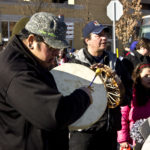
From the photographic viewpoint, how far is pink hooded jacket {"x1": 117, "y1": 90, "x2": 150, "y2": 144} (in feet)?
11.5

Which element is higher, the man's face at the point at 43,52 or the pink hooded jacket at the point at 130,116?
the man's face at the point at 43,52

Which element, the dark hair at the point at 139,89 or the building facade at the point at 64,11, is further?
the building facade at the point at 64,11

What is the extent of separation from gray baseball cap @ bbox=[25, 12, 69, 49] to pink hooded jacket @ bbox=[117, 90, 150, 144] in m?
2.03

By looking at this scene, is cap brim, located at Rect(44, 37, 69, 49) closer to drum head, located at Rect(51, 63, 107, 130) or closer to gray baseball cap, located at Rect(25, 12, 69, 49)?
gray baseball cap, located at Rect(25, 12, 69, 49)

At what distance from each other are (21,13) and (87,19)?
203 inches

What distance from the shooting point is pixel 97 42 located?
3.44 meters

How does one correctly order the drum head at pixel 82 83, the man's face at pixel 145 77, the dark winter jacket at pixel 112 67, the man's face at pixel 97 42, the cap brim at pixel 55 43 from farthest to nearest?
the man's face at pixel 145 77, the man's face at pixel 97 42, the dark winter jacket at pixel 112 67, the drum head at pixel 82 83, the cap brim at pixel 55 43

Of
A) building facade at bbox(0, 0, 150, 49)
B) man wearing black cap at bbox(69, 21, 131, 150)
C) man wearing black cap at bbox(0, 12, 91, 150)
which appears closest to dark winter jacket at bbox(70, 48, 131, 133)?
man wearing black cap at bbox(69, 21, 131, 150)

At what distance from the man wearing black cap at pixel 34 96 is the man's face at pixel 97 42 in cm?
162

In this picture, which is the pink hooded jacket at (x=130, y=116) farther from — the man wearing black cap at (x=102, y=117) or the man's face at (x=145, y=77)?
the man wearing black cap at (x=102, y=117)

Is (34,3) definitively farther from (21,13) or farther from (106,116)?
(106,116)

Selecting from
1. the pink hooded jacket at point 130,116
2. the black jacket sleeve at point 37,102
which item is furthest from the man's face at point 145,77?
the black jacket sleeve at point 37,102

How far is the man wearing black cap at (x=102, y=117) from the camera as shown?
3.06 meters

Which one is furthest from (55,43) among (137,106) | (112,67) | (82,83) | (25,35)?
(137,106)
